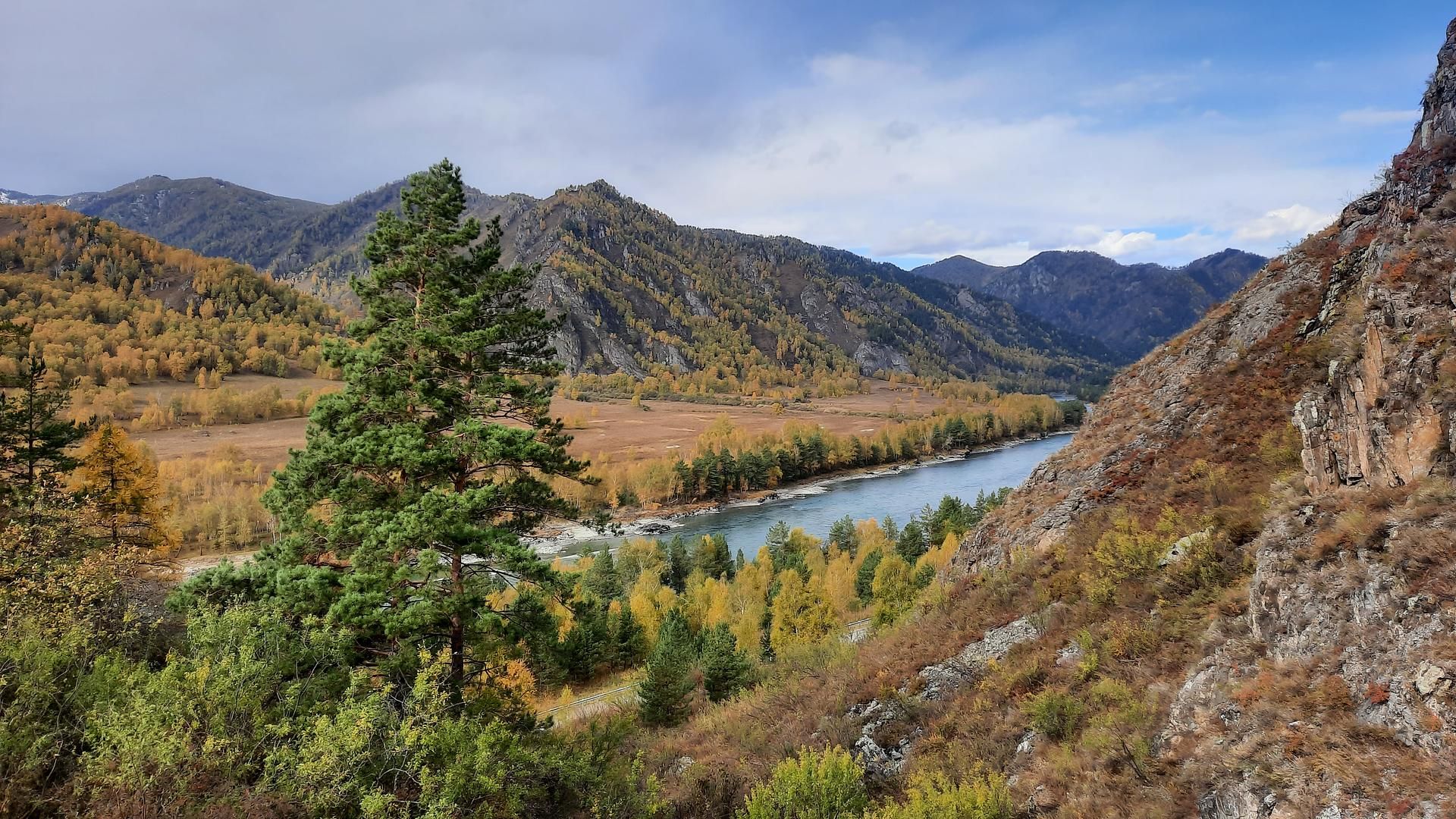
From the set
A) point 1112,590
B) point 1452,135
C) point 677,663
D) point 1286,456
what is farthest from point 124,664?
point 1452,135

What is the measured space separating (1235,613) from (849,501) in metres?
77.7

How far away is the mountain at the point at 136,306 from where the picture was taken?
130125 millimetres

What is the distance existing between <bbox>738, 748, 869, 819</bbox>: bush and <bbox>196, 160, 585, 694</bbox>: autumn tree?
5.07 meters

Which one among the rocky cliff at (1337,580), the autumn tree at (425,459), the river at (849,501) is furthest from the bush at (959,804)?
the river at (849,501)

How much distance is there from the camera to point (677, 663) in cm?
2383

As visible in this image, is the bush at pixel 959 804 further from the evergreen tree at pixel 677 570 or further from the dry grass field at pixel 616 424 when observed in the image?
the dry grass field at pixel 616 424

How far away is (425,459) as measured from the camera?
1016cm

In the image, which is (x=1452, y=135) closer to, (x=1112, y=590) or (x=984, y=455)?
(x=1112, y=590)

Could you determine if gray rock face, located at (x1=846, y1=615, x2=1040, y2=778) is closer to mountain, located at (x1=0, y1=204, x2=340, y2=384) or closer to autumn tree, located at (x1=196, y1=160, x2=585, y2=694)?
autumn tree, located at (x1=196, y1=160, x2=585, y2=694)

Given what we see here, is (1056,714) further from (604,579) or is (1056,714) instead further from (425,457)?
(604,579)

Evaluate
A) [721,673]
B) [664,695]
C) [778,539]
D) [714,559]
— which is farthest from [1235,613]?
[778,539]

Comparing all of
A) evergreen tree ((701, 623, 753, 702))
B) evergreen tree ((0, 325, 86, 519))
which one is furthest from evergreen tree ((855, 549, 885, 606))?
evergreen tree ((0, 325, 86, 519))

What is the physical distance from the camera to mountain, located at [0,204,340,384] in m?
130

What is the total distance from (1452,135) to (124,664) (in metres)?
32.2
